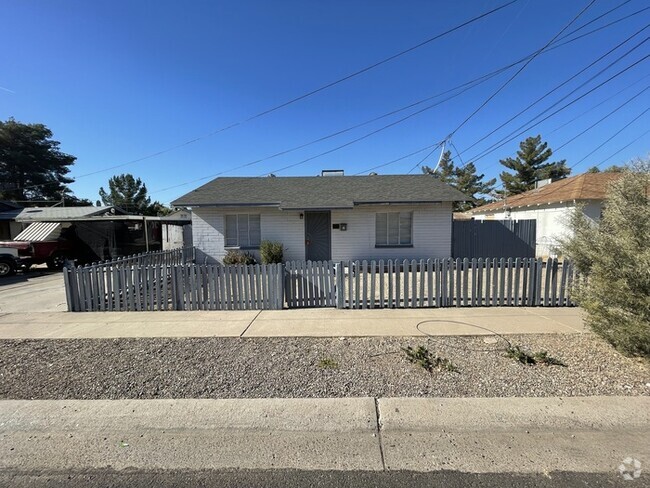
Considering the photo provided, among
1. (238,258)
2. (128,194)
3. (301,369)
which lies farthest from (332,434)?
(128,194)

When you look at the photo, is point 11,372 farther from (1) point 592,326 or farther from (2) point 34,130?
(2) point 34,130

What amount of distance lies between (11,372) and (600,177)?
24974 mm

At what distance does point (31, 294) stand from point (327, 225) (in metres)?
9.42

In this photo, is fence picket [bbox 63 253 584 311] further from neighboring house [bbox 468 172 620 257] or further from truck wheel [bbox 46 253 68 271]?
truck wheel [bbox 46 253 68 271]

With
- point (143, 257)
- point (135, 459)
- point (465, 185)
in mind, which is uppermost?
point (465, 185)

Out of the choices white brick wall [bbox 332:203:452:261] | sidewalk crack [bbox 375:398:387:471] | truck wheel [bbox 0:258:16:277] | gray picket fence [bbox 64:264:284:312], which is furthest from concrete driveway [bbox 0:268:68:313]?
white brick wall [bbox 332:203:452:261]

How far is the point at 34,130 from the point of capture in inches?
1547

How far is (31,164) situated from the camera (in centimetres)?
3925

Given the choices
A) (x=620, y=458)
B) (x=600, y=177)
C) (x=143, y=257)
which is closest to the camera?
(x=620, y=458)

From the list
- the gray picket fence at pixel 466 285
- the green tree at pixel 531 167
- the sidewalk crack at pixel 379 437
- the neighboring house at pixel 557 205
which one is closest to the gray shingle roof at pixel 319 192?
the gray picket fence at pixel 466 285

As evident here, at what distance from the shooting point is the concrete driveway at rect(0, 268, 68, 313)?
7.15m

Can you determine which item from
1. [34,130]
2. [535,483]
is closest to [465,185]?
[535,483]

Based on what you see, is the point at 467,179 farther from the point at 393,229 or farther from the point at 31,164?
the point at 31,164

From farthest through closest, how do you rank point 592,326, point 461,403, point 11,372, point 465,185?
point 465,185, point 592,326, point 11,372, point 461,403
